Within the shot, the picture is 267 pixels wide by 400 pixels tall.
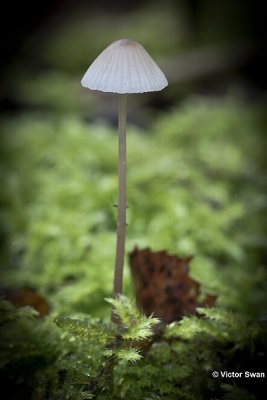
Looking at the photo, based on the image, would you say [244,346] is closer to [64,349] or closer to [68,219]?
[64,349]

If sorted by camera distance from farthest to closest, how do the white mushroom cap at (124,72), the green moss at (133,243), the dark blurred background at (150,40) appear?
the dark blurred background at (150,40), the green moss at (133,243), the white mushroom cap at (124,72)

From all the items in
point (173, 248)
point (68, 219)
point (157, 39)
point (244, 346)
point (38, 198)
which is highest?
point (157, 39)

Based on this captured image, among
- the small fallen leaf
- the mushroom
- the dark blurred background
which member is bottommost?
the small fallen leaf

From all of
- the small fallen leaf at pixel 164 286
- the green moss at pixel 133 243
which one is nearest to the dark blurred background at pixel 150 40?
the green moss at pixel 133 243

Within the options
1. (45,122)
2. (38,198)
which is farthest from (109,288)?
(45,122)

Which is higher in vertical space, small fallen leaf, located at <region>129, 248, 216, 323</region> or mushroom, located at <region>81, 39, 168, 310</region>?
mushroom, located at <region>81, 39, 168, 310</region>

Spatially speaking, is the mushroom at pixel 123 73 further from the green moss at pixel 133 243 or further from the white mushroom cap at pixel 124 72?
the green moss at pixel 133 243

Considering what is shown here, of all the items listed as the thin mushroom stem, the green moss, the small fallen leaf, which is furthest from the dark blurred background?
the thin mushroom stem

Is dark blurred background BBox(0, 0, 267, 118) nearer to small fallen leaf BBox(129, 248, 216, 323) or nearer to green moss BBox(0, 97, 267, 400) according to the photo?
green moss BBox(0, 97, 267, 400)
